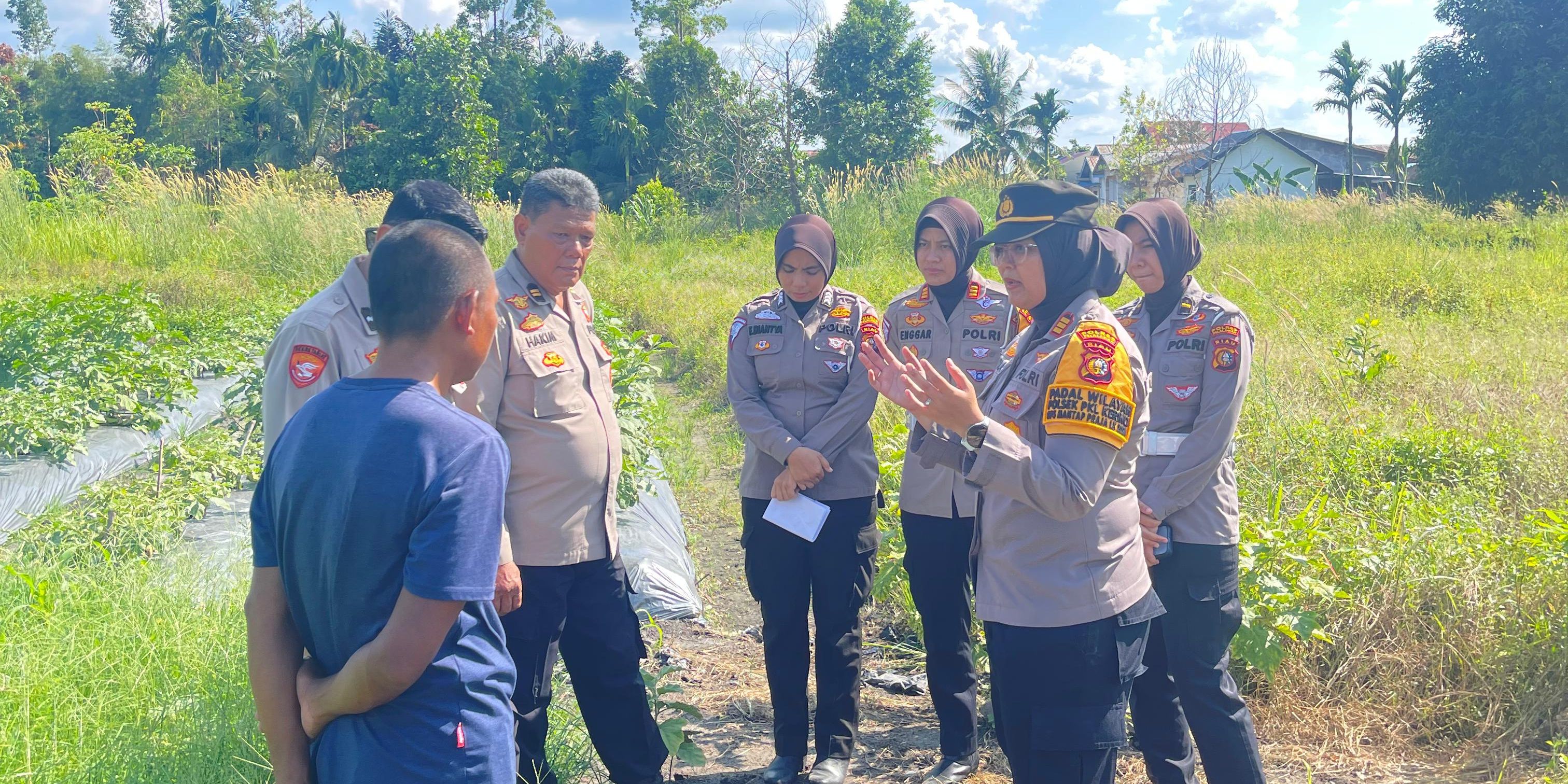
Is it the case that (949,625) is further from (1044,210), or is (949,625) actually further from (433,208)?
(433,208)

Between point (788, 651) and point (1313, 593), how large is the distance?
6.35 feet

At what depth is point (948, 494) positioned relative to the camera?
3.40 m

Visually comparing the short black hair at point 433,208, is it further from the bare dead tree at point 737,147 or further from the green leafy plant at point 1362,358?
the bare dead tree at point 737,147

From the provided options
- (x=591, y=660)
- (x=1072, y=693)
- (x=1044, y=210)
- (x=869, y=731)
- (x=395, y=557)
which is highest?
(x=1044, y=210)

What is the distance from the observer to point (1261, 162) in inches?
1607

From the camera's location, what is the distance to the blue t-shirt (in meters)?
1.52

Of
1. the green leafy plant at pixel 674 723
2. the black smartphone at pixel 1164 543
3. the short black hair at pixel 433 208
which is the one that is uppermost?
the short black hair at pixel 433 208

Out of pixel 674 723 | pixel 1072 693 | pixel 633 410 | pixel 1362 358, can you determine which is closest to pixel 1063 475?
pixel 1072 693

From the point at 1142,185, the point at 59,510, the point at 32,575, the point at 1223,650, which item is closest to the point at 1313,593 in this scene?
the point at 1223,650

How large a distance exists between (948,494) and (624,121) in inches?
1248

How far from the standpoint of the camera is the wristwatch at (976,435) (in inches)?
82.9

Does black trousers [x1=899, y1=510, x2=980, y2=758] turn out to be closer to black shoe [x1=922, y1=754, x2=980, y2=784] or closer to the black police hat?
black shoe [x1=922, y1=754, x2=980, y2=784]

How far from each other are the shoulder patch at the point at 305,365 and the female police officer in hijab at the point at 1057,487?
1303 millimetres

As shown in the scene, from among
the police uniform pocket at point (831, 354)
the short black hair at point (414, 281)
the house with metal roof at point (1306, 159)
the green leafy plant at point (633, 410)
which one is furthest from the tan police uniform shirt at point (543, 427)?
the house with metal roof at point (1306, 159)
